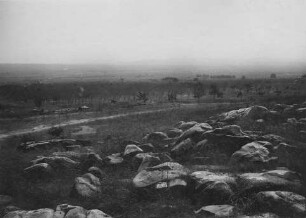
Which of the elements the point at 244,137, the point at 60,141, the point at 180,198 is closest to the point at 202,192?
the point at 180,198

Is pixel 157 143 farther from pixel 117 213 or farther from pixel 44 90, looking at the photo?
pixel 44 90

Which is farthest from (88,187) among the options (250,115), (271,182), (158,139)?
(250,115)

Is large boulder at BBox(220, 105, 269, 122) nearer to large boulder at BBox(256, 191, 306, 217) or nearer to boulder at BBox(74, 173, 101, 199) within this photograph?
boulder at BBox(74, 173, 101, 199)

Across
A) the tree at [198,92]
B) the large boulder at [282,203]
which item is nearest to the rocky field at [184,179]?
the large boulder at [282,203]

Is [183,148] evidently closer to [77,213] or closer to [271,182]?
[271,182]

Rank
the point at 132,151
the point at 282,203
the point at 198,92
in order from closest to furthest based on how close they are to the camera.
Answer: the point at 282,203, the point at 132,151, the point at 198,92
